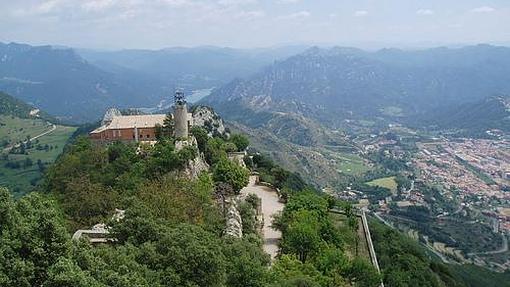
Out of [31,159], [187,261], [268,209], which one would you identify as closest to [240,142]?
[268,209]

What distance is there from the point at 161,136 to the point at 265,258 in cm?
2815

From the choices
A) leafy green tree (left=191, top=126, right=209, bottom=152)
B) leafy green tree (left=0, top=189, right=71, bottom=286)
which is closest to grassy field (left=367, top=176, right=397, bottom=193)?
leafy green tree (left=191, top=126, right=209, bottom=152)

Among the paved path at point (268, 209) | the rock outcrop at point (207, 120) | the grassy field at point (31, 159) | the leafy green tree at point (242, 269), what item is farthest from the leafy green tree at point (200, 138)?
the grassy field at point (31, 159)

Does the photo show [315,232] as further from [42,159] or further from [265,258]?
[42,159]

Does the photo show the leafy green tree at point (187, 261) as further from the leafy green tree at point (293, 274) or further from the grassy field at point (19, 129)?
the grassy field at point (19, 129)

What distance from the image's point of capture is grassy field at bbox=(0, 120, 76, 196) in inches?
4754

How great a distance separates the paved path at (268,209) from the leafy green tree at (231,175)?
176 cm

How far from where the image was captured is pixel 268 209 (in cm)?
4956

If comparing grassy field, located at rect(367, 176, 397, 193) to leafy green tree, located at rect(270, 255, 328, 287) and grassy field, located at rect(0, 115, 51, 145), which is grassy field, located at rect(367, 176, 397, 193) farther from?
leafy green tree, located at rect(270, 255, 328, 287)

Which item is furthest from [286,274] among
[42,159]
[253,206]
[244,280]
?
[42,159]

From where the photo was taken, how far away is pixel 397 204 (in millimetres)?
155375

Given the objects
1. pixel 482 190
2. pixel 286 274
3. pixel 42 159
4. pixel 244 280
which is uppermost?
pixel 244 280

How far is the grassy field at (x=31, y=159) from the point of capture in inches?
4754

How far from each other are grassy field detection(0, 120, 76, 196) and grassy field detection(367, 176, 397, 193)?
99083 millimetres
